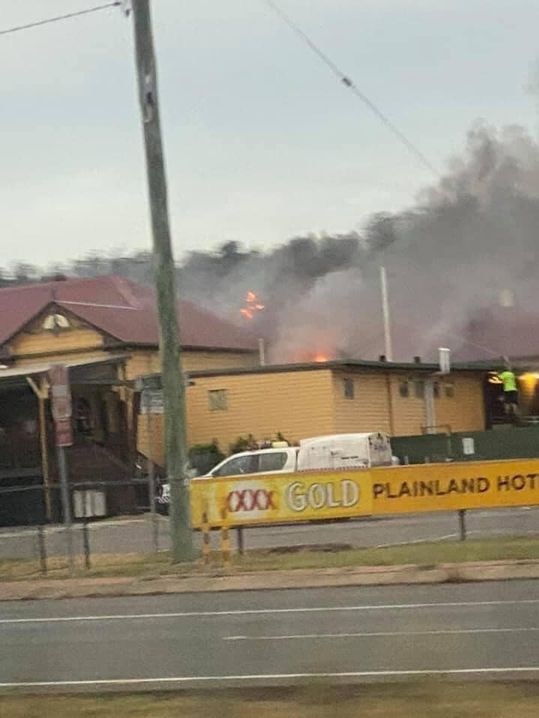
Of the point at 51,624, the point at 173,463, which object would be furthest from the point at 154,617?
the point at 173,463

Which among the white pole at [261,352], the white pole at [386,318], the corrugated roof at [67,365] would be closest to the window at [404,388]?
the white pole at [386,318]

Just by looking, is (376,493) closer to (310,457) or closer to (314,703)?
(310,457)

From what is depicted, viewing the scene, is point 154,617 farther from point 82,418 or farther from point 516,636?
point 82,418

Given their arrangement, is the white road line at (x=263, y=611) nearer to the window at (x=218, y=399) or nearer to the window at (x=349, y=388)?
the window at (x=349, y=388)

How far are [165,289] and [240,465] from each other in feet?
44.4

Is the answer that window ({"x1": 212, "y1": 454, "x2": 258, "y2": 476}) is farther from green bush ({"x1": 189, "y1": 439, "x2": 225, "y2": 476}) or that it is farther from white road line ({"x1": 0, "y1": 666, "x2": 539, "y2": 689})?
white road line ({"x1": 0, "y1": 666, "x2": 539, "y2": 689})

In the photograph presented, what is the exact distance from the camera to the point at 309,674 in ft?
30.6

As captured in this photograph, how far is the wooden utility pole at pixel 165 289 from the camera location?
20328mm

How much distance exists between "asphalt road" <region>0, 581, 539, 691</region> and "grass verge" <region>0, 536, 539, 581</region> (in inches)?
89.7

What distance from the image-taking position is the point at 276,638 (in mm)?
11711

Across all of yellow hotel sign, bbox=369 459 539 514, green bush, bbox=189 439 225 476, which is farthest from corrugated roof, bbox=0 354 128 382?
yellow hotel sign, bbox=369 459 539 514

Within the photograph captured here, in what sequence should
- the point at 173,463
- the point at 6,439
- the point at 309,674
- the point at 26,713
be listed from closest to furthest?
the point at 26,713 < the point at 309,674 < the point at 173,463 < the point at 6,439

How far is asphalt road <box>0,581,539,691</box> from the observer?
9.52 meters

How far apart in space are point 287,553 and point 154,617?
7.42 m
